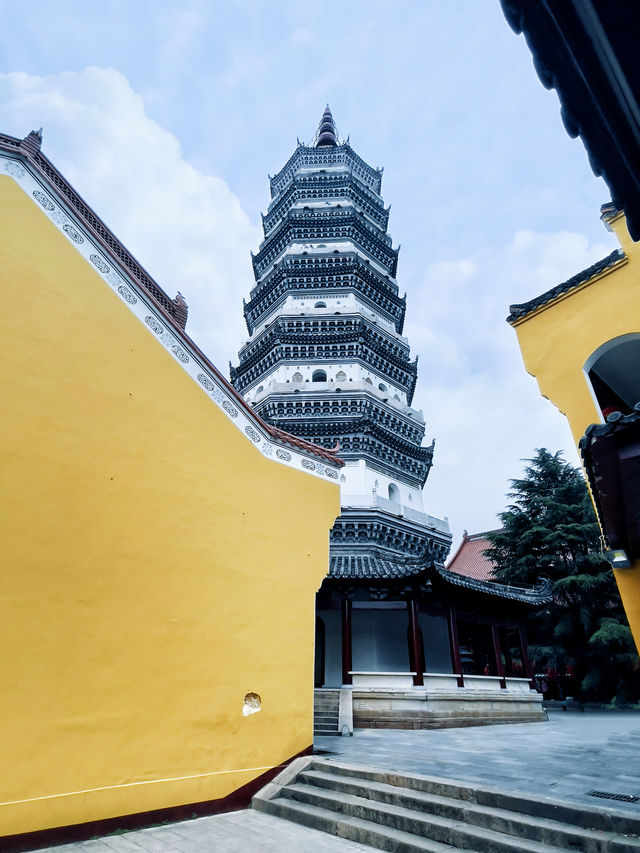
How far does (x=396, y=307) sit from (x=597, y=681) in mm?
17706

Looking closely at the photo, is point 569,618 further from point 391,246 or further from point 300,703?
point 391,246

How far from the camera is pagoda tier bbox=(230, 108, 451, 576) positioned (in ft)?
58.2

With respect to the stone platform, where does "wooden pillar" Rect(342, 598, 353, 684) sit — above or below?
above

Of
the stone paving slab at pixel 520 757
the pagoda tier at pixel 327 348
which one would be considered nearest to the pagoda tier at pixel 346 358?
the pagoda tier at pixel 327 348

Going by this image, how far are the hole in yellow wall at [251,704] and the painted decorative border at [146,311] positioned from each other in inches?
110

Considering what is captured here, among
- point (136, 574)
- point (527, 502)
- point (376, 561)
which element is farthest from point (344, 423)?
point (136, 574)

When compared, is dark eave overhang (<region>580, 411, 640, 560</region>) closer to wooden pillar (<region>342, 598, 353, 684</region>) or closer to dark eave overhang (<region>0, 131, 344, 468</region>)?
dark eave overhang (<region>0, 131, 344, 468</region>)

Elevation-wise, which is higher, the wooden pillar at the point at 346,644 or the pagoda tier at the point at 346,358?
the pagoda tier at the point at 346,358

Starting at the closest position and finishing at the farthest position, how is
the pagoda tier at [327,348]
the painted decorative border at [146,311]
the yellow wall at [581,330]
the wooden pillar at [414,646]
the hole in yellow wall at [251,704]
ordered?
the hole in yellow wall at [251,704]
the painted decorative border at [146,311]
the yellow wall at [581,330]
the wooden pillar at [414,646]
the pagoda tier at [327,348]

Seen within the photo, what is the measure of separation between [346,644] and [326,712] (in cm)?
185

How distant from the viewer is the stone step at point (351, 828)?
371 cm

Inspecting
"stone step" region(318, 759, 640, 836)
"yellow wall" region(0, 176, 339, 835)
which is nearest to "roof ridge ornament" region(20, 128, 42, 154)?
"yellow wall" region(0, 176, 339, 835)

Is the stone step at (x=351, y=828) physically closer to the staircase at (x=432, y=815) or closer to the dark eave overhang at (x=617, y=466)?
the staircase at (x=432, y=815)

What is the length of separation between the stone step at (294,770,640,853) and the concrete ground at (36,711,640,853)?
38 cm
